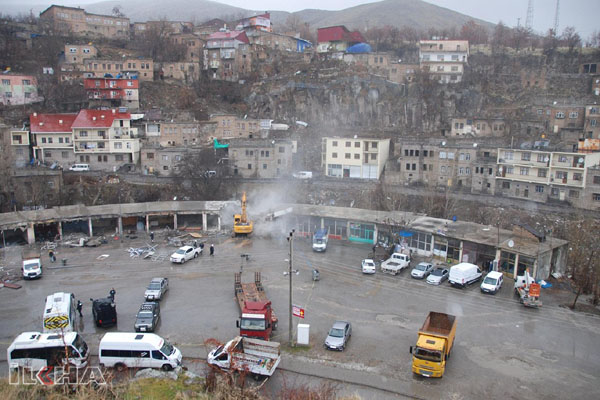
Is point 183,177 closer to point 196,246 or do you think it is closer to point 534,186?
point 196,246

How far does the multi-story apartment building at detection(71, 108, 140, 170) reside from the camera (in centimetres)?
3844

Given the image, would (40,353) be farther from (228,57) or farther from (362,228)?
(228,57)

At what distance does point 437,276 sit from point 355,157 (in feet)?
64.0

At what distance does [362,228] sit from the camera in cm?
2692

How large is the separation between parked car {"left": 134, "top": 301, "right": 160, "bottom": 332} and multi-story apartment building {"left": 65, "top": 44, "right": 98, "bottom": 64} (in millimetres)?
44433

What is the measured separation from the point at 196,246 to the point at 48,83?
105 ft

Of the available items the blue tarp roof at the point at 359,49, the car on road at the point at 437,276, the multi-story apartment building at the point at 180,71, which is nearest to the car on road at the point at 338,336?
the car on road at the point at 437,276

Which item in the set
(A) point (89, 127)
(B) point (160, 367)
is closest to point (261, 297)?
(B) point (160, 367)

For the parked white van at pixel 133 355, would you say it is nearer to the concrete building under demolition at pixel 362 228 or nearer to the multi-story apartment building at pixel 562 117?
the concrete building under demolition at pixel 362 228

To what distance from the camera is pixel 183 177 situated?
120 ft

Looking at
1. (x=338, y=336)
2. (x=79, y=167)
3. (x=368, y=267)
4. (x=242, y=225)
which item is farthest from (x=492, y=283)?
(x=79, y=167)

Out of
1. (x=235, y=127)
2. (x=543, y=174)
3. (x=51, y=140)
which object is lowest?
(x=543, y=174)

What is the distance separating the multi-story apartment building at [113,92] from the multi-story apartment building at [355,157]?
65.5 ft

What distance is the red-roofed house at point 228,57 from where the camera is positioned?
55.0 m
